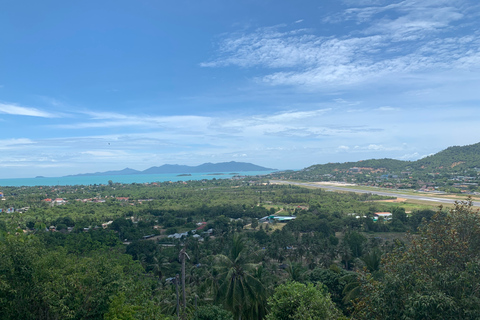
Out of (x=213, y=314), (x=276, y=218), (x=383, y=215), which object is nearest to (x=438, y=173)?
(x=383, y=215)

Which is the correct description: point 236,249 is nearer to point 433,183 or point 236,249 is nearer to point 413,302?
point 413,302

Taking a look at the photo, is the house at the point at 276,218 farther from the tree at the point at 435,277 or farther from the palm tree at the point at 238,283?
the tree at the point at 435,277

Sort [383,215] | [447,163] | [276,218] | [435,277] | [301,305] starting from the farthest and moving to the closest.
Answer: [447,163] → [276,218] → [383,215] → [301,305] → [435,277]

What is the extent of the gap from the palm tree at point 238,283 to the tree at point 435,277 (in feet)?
15.3

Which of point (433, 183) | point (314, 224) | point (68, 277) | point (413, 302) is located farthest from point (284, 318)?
point (433, 183)

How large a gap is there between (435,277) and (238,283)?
7603 millimetres

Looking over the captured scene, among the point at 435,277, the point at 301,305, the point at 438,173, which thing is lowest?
the point at 301,305

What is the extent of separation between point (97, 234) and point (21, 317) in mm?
36911

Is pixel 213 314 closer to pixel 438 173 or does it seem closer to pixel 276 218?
pixel 276 218

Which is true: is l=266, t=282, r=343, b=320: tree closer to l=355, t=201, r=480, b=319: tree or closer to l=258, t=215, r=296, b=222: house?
l=355, t=201, r=480, b=319: tree

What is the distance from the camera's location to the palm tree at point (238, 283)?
43.6 ft

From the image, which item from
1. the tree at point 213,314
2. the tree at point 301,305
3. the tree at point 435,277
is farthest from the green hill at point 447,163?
the tree at point 301,305

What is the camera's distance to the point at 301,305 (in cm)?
1017

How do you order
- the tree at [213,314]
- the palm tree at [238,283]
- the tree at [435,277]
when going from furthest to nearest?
the tree at [213,314] < the palm tree at [238,283] < the tree at [435,277]
